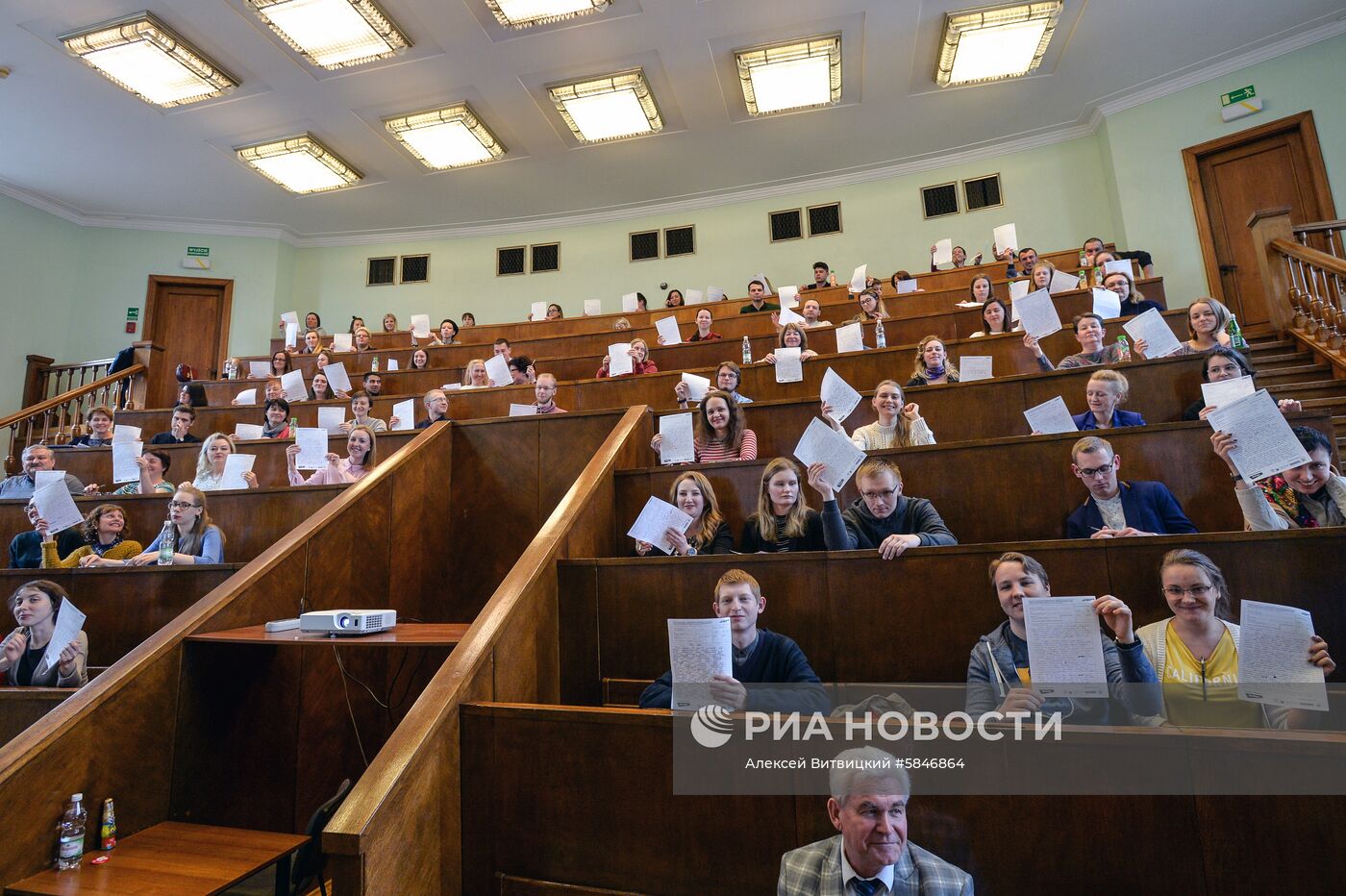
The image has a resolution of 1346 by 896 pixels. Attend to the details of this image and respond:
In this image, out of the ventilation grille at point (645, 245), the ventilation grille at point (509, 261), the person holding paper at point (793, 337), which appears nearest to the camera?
the person holding paper at point (793, 337)

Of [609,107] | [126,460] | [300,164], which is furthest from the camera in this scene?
[300,164]

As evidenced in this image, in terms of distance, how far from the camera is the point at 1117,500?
7.52 ft

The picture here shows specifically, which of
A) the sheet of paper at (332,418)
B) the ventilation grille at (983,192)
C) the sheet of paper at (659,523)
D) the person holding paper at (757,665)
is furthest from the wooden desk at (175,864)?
the ventilation grille at (983,192)

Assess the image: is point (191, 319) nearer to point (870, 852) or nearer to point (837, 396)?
point (837, 396)

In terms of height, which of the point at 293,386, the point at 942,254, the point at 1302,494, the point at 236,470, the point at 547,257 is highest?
the point at 547,257

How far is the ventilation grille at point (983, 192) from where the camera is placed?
7.39 meters

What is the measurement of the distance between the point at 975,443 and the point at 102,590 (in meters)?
3.23

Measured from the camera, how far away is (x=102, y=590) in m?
2.72

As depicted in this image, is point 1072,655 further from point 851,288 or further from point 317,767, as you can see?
point 851,288

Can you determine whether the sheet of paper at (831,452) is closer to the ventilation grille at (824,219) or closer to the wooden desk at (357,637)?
the wooden desk at (357,637)

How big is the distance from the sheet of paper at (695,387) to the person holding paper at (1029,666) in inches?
98.2

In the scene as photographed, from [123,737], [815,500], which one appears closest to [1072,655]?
[815,500]

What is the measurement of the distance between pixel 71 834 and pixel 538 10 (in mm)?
5406

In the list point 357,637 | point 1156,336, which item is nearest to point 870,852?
point 357,637
